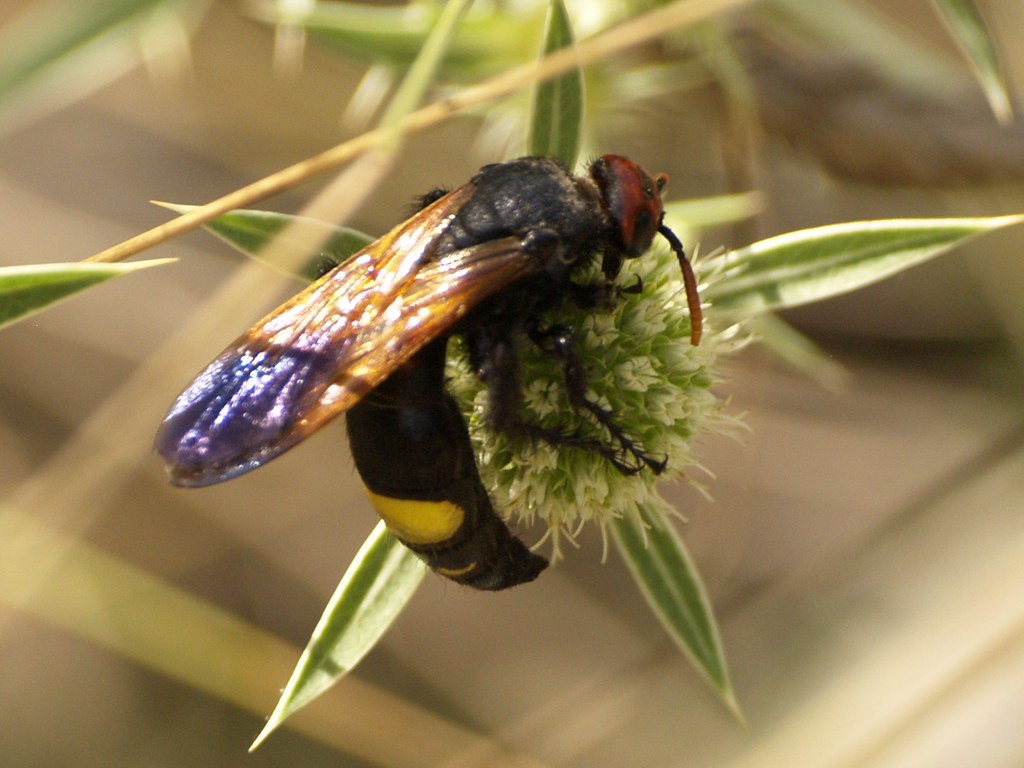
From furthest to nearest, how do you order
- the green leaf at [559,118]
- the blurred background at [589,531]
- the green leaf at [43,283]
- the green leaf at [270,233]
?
the blurred background at [589,531]
the green leaf at [559,118]
the green leaf at [270,233]
the green leaf at [43,283]

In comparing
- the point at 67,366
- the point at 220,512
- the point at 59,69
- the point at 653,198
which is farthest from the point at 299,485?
the point at 653,198

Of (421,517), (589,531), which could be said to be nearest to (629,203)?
(421,517)

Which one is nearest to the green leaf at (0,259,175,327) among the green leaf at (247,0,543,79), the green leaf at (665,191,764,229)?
the green leaf at (247,0,543,79)

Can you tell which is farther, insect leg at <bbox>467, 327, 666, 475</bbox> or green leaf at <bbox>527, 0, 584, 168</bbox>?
green leaf at <bbox>527, 0, 584, 168</bbox>

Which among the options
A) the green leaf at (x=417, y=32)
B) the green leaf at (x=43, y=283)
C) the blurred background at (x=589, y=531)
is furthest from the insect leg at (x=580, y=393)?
the green leaf at (x=417, y=32)

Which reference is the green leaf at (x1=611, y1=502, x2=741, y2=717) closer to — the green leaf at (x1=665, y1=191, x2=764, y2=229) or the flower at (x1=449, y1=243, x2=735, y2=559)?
the flower at (x1=449, y1=243, x2=735, y2=559)

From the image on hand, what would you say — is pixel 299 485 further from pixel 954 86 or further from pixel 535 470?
pixel 954 86

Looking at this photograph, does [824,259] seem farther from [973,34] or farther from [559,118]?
[559,118]

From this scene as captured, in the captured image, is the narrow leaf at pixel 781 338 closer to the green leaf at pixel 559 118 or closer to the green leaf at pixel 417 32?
the green leaf at pixel 559 118
